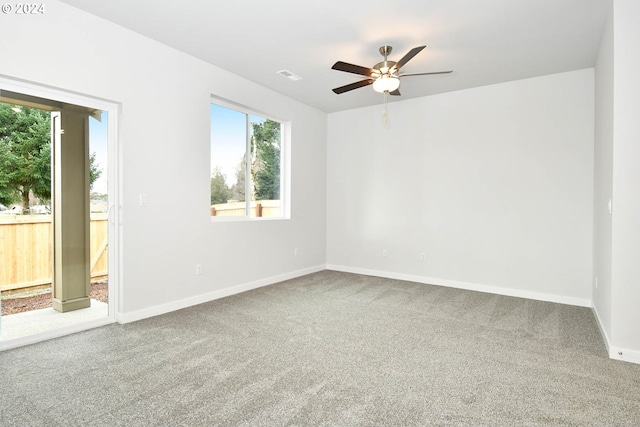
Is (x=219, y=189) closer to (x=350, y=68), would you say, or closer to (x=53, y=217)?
(x=53, y=217)

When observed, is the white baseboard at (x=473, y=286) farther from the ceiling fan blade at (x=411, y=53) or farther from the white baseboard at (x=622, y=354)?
the ceiling fan blade at (x=411, y=53)

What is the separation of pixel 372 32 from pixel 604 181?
258 cm

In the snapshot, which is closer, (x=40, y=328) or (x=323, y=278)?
(x=40, y=328)

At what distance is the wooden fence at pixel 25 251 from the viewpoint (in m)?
2.69

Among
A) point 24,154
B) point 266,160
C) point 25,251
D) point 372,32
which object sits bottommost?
point 25,251

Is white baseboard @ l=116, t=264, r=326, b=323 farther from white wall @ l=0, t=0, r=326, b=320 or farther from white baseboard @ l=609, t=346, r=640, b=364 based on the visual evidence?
white baseboard @ l=609, t=346, r=640, b=364

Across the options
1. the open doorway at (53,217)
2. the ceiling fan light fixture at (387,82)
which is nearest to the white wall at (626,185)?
the ceiling fan light fixture at (387,82)

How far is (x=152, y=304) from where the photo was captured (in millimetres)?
3523

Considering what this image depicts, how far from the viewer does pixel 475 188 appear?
4785 mm

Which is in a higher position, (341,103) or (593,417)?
(341,103)

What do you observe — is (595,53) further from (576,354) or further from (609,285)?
(576,354)

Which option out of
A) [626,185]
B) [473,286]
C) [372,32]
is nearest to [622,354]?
[626,185]

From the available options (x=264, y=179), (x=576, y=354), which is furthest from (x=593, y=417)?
(x=264, y=179)

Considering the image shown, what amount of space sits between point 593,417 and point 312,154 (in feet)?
15.8
